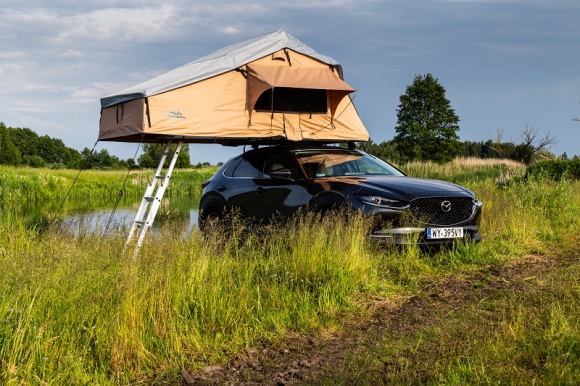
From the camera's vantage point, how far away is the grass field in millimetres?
4375

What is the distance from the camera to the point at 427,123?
2437 inches

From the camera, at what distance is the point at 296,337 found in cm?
540

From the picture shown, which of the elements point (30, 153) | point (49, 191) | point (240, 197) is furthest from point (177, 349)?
point (30, 153)

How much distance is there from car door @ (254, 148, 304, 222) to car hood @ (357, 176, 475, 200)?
104cm

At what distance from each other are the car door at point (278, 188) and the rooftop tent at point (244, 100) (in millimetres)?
574

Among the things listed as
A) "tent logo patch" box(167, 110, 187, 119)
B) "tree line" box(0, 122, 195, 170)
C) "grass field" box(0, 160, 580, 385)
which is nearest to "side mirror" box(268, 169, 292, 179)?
"grass field" box(0, 160, 580, 385)

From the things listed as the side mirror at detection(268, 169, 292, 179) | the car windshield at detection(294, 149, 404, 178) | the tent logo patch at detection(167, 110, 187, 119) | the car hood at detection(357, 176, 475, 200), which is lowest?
the car hood at detection(357, 176, 475, 200)

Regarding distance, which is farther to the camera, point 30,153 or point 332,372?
point 30,153

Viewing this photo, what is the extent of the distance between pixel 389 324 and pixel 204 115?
499 centimetres

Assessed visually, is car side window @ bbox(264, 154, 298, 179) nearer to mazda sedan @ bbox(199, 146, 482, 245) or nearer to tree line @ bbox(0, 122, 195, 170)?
mazda sedan @ bbox(199, 146, 482, 245)

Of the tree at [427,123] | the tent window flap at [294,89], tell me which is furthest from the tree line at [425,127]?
the tent window flap at [294,89]

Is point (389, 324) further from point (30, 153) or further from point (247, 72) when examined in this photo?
point (30, 153)

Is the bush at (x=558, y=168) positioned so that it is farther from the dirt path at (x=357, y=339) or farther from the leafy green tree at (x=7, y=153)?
the leafy green tree at (x=7, y=153)

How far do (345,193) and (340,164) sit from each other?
1196 millimetres
